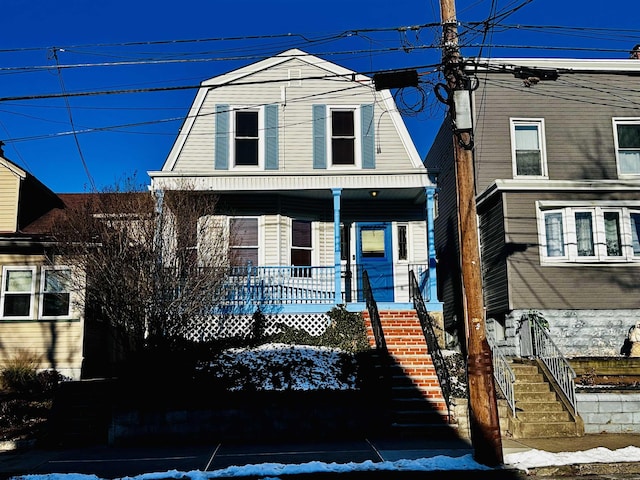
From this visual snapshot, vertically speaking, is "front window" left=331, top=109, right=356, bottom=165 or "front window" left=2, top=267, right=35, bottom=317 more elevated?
"front window" left=331, top=109, right=356, bottom=165

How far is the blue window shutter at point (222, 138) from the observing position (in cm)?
1825

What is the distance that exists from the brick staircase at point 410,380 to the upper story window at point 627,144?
8.18 m

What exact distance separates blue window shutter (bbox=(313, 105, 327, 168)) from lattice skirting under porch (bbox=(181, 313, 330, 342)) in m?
4.50

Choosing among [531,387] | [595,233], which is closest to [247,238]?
[531,387]

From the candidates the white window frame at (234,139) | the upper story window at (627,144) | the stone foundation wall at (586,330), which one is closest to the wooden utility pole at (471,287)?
the stone foundation wall at (586,330)

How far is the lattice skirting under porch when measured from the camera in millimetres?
15741

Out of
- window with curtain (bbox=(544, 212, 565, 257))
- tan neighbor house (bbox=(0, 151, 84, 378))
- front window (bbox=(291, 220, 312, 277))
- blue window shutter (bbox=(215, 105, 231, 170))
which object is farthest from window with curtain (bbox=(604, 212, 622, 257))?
A: tan neighbor house (bbox=(0, 151, 84, 378))

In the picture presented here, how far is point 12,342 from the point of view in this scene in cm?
1666

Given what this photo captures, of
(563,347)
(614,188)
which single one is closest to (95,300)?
(563,347)

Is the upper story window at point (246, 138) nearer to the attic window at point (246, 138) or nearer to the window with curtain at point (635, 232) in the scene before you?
the attic window at point (246, 138)

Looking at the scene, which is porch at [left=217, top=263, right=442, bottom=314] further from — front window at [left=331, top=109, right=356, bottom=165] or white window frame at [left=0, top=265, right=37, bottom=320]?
white window frame at [left=0, top=265, right=37, bottom=320]

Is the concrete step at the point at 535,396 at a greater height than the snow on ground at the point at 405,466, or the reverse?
the concrete step at the point at 535,396

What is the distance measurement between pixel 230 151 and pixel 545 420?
11.0m

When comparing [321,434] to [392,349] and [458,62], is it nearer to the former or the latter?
[392,349]
